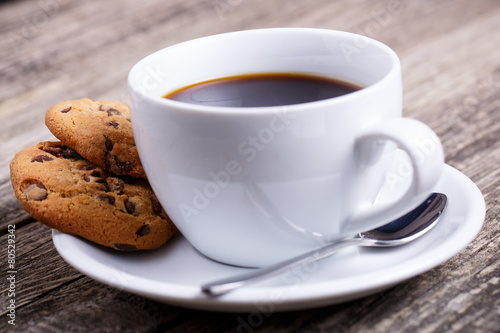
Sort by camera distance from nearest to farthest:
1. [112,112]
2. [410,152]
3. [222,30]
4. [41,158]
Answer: [410,152], [41,158], [112,112], [222,30]

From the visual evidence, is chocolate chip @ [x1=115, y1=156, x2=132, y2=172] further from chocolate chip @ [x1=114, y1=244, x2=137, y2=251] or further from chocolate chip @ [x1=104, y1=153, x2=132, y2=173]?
chocolate chip @ [x1=114, y1=244, x2=137, y2=251]

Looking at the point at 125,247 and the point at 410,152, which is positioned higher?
the point at 410,152

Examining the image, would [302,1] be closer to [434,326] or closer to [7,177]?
[7,177]

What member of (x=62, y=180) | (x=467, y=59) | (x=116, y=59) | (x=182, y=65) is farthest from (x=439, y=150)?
(x=116, y=59)

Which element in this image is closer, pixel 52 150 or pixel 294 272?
pixel 294 272

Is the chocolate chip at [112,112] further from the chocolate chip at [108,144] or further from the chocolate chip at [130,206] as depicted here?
the chocolate chip at [130,206]

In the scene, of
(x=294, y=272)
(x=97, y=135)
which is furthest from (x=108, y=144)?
(x=294, y=272)

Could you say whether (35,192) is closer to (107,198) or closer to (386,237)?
(107,198)
